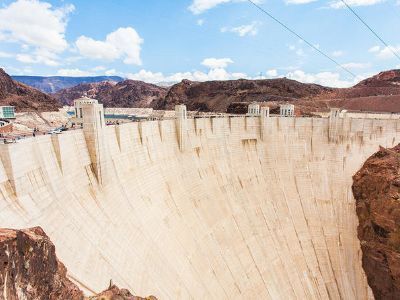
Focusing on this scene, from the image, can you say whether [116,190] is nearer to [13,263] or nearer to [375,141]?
[13,263]

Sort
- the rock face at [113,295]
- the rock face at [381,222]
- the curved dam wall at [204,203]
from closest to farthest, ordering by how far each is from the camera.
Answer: the rock face at [113,295] < the curved dam wall at [204,203] < the rock face at [381,222]

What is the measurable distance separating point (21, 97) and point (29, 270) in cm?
7186

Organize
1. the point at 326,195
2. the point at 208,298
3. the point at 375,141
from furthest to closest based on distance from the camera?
the point at 375,141 → the point at 326,195 → the point at 208,298

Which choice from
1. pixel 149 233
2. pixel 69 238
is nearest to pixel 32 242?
pixel 69 238

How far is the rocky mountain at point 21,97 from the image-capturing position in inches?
2501

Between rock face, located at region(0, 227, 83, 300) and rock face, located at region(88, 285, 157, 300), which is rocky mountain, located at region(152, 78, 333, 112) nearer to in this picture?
rock face, located at region(88, 285, 157, 300)

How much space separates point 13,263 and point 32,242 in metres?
0.83

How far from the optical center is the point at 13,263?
23.2ft

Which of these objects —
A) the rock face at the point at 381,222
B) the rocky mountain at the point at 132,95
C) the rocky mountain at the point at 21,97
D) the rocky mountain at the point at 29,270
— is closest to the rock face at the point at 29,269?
the rocky mountain at the point at 29,270

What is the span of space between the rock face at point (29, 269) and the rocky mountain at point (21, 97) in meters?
63.3

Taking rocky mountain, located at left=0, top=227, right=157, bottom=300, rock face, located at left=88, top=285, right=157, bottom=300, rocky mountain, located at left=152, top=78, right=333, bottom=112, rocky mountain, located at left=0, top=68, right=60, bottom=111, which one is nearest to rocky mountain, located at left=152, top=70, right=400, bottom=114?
rocky mountain, located at left=152, top=78, right=333, bottom=112

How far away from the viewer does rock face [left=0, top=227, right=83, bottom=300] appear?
6.88 meters

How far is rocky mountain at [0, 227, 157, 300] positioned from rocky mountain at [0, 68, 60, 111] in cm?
6329

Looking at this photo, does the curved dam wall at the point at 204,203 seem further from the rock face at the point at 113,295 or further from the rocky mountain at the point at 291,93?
the rocky mountain at the point at 291,93
